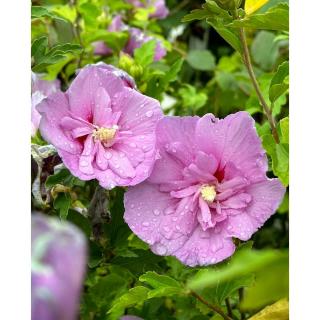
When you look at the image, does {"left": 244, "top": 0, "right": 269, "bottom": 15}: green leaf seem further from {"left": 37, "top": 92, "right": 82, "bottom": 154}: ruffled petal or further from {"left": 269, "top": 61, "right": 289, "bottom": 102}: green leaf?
{"left": 37, "top": 92, "right": 82, "bottom": 154}: ruffled petal

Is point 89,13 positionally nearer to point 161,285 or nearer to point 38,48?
point 38,48

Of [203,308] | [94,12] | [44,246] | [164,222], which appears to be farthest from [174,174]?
[94,12]

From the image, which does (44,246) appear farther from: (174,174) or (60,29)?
(60,29)

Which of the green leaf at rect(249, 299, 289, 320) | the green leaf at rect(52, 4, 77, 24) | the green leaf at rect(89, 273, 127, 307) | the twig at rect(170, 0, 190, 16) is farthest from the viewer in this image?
the twig at rect(170, 0, 190, 16)

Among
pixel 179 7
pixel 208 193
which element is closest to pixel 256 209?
pixel 208 193

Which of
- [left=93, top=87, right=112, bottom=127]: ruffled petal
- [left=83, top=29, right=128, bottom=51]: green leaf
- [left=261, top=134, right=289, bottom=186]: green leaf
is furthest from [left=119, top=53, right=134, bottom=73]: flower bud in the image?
[left=261, top=134, right=289, bottom=186]: green leaf
